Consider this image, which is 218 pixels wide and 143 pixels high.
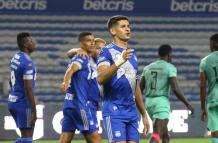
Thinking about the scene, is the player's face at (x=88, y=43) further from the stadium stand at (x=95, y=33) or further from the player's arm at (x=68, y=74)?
the stadium stand at (x=95, y=33)

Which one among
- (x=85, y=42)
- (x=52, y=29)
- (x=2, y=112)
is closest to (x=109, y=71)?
(x=85, y=42)

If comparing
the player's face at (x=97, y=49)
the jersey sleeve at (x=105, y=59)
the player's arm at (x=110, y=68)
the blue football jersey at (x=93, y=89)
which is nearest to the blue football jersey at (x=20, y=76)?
the blue football jersey at (x=93, y=89)

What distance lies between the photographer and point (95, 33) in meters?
25.0

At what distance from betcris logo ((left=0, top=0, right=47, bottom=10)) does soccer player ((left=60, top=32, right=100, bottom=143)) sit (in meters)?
14.7

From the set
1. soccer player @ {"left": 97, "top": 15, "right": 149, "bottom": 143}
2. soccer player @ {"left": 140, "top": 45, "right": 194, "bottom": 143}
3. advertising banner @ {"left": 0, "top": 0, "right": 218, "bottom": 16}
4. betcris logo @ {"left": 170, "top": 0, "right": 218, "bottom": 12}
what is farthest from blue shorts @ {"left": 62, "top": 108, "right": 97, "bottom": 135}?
betcris logo @ {"left": 170, "top": 0, "right": 218, "bottom": 12}

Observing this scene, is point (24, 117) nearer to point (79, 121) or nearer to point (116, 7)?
point (79, 121)

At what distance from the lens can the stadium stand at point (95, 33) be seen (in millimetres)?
23359

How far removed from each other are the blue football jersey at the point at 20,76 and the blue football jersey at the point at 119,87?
2.18 metres

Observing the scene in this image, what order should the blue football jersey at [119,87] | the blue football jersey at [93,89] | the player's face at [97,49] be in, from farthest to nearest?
the player's face at [97,49] → the blue football jersey at [93,89] → the blue football jersey at [119,87]

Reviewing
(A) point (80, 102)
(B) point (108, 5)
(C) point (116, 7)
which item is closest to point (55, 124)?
(A) point (80, 102)

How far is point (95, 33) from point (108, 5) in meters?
1.62

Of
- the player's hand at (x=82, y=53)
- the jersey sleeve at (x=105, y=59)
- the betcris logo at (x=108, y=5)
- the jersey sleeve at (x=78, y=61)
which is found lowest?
the betcris logo at (x=108, y=5)

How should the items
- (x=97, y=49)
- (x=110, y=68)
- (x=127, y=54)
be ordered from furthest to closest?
(x=97, y=49)
(x=110, y=68)
(x=127, y=54)

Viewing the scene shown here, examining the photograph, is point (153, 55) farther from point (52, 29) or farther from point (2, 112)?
point (2, 112)
